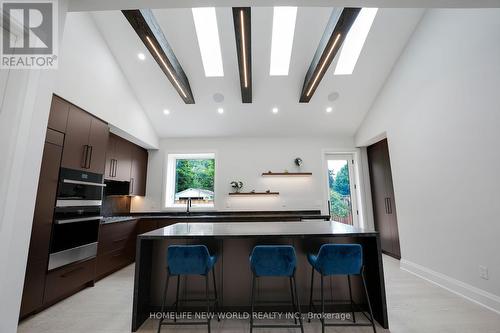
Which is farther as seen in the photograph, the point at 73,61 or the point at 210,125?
the point at 210,125

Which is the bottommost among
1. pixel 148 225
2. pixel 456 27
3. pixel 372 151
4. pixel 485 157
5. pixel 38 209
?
pixel 148 225

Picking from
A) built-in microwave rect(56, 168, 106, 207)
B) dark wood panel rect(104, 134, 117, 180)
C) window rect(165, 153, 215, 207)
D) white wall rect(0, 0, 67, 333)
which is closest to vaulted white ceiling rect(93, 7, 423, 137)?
window rect(165, 153, 215, 207)

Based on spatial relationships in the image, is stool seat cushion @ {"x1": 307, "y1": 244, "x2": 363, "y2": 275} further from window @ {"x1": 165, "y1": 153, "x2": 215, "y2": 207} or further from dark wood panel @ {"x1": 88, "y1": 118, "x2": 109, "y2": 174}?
window @ {"x1": 165, "y1": 153, "x2": 215, "y2": 207}

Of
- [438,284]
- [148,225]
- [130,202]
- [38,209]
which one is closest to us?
[38,209]

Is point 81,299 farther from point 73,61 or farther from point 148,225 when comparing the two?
point 73,61

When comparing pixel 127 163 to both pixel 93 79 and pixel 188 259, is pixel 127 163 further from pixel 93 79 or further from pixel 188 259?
pixel 188 259

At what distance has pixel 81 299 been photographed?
2.54m

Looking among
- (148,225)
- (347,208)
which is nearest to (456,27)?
(347,208)

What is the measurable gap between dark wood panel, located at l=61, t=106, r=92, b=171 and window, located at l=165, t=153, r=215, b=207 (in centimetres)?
239

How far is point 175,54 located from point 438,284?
5191 mm

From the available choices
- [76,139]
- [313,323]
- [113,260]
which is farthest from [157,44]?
[313,323]

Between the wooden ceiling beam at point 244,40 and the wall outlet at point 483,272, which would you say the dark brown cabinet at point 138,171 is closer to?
the wooden ceiling beam at point 244,40

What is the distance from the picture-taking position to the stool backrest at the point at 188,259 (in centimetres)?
183

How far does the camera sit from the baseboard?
2.22 m
